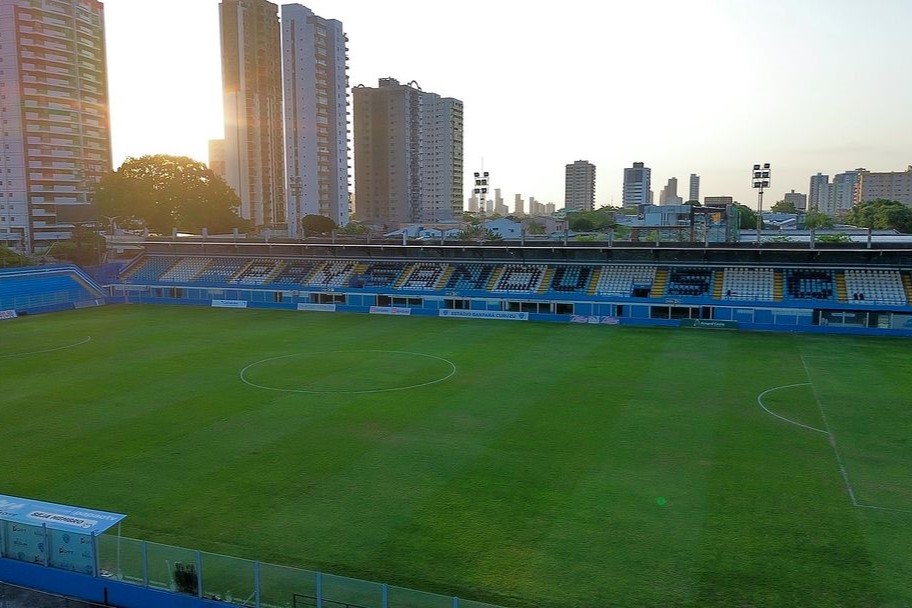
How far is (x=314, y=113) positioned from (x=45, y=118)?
1910 inches

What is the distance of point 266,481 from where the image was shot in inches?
862

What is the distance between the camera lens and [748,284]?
173ft

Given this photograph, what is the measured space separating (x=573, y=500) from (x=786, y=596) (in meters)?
6.38

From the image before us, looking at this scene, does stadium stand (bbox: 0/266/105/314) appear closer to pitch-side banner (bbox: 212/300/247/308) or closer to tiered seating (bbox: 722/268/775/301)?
pitch-side banner (bbox: 212/300/247/308)

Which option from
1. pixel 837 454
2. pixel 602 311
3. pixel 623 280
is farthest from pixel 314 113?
pixel 837 454

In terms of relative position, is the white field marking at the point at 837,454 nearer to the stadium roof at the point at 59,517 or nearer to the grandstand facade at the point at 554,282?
the grandstand facade at the point at 554,282

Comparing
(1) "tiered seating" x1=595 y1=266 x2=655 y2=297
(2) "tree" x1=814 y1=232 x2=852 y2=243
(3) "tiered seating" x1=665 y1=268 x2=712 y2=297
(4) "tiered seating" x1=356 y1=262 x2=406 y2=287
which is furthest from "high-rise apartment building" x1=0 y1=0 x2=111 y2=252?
(2) "tree" x1=814 y1=232 x2=852 y2=243

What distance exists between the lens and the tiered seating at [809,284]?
1961 inches

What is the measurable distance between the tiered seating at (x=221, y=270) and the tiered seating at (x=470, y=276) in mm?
22659

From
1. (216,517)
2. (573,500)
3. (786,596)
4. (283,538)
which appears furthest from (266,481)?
(786,596)

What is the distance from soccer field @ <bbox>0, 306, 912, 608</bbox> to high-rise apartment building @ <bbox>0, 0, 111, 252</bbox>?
8618 centimetres

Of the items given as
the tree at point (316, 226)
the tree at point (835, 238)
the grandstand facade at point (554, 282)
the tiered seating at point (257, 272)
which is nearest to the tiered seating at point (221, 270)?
the grandstand facade at point (554, 282)

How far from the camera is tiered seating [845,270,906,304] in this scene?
47625mm

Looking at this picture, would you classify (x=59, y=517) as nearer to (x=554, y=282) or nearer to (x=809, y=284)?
(x=554, y=282)
